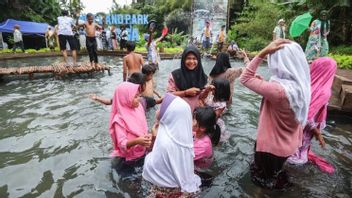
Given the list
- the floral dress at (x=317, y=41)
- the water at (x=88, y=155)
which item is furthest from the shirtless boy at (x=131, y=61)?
the floral dress at (x=317, y=41)

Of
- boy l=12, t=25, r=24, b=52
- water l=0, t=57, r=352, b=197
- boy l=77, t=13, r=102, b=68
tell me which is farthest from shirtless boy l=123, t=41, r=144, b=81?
boy l=12, t=25, r=24, b=52

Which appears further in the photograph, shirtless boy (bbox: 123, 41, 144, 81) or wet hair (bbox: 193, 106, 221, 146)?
shirtless boy (bbox: 123, 41, 144, 81)

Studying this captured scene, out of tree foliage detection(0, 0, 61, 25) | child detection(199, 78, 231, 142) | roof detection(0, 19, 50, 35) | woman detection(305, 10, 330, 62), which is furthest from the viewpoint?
tree foliage detection(0, 0, 61, 25)

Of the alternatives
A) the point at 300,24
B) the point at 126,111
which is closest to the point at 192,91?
the point at 126,111

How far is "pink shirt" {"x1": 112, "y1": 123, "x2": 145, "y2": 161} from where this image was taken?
11.8 feet

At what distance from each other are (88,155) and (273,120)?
123 inches

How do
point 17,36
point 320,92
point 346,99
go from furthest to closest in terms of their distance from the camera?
point 17,36, point 346,99, point 320,92

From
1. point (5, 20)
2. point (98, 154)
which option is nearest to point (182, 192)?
point (98, 154)

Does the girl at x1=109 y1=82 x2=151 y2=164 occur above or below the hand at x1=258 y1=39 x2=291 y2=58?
below

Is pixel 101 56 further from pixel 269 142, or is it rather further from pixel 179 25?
pixel 269 142

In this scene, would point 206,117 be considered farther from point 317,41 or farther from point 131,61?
point 317,41

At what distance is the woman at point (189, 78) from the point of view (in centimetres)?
412

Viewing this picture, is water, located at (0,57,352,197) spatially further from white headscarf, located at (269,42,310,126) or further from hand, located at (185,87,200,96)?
white headscarf, located at (269,42,310,126)

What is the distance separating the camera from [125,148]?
3553mm
